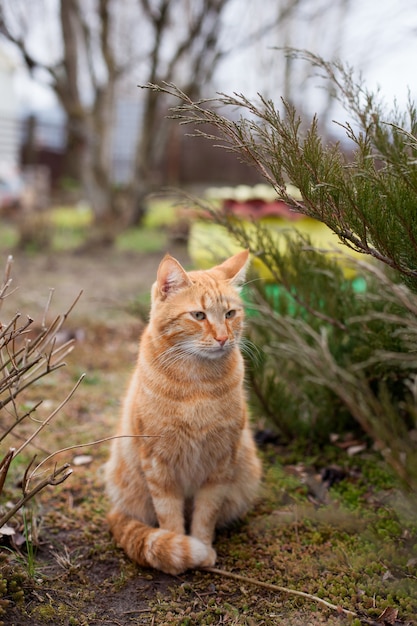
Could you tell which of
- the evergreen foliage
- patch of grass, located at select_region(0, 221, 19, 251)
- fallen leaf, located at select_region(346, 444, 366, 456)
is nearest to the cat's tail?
the evergreen foliage

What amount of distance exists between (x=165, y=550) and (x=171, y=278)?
3.13ft

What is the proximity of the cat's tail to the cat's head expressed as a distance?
66 centimetres

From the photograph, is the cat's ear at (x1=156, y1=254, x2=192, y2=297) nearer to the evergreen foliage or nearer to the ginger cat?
the ginger cat

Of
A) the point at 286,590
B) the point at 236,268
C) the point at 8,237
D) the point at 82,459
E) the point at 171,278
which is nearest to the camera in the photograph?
the point at 286,590

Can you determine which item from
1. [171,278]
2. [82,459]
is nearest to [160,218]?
[82,459]

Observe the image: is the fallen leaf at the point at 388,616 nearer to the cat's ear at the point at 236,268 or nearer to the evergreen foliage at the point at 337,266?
the evergreen foliage at the point at 337,266

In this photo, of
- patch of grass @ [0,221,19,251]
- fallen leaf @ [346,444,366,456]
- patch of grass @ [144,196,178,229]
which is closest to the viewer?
fallen leaf @ [346,444,366,456]

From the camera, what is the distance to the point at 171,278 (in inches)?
85.7

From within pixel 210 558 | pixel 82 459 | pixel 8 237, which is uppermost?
pixel 8 237

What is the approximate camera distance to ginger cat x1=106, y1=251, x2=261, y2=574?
214 cm

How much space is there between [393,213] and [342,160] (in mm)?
260

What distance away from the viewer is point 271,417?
3.18 meters

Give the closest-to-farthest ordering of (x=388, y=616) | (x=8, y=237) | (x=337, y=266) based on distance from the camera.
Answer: (x=388, y=616) → (x=337, y=266) → (x=8, y=237)

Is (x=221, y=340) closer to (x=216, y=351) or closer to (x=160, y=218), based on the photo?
(x=216, y=351)
